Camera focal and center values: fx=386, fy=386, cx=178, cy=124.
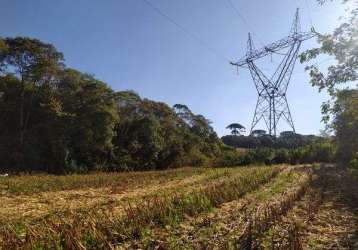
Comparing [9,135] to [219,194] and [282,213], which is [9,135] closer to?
[219,194]

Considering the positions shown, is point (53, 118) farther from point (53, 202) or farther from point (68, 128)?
point (53, 202)

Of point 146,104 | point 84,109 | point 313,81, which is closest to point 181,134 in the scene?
point 146,104

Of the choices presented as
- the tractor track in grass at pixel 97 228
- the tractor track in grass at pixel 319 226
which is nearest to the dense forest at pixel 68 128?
the tractor track in grass at pixel 319 226

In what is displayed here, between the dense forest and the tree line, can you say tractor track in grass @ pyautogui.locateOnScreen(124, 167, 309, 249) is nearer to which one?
the dense forest

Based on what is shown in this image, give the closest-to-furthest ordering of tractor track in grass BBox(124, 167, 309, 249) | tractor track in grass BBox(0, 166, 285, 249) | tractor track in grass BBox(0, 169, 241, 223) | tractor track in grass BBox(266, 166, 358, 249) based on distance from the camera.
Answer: tractor track in grass BBox(0, 166, 285, 249), tractor track in grass BBox(124, 167, 309, 249), tractor track in grass BBox(266, 166, 358, 249), tractor track in grass BBox(0, 169, 241, 223)

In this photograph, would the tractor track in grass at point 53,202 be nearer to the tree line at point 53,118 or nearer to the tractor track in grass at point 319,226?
the tractor track in grass at point 319,226

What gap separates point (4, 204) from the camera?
12.6 metres

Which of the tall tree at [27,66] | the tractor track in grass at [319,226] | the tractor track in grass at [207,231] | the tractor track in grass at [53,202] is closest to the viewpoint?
the tractor track in grass at [207,231]

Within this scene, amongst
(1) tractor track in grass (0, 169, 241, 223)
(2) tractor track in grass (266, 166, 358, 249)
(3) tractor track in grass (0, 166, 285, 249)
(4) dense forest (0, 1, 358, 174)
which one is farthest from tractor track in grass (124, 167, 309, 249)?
(4) dense forest (0, 1, 358, 174)

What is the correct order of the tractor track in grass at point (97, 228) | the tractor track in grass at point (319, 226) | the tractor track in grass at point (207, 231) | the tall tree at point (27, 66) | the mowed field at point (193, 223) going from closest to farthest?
the tractor track in grass at point (97, 228), the mowed field at point (193, 223), the tractor track in grass at point (207, 231), the tractor track in grass at point (319, 226), the tall tree at point (27, 66)

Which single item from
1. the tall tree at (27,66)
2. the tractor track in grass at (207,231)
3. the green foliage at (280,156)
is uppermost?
the tall tree at (27,66)

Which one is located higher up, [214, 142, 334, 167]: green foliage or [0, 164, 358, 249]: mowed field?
[214, 142, 334, 167]: green foliage

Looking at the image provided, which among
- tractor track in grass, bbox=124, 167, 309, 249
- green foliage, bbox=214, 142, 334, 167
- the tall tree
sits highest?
the tall tree

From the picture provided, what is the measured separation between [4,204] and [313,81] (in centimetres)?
1019
